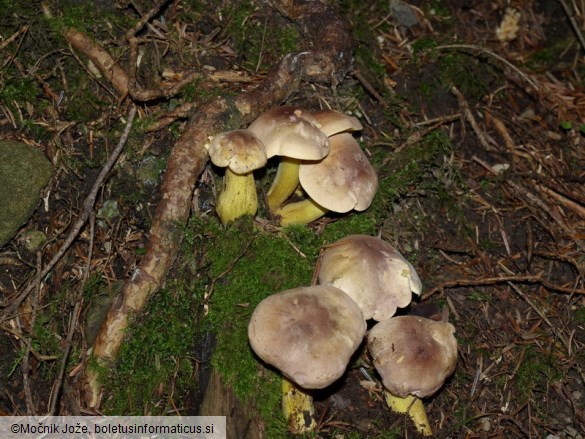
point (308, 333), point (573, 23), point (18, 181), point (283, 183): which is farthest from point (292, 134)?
point (573, 23)

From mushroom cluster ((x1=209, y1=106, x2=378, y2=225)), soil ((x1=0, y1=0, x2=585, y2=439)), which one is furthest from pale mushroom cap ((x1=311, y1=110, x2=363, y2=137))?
soil ((x1=0, y1=0, x2=585, y2=439))

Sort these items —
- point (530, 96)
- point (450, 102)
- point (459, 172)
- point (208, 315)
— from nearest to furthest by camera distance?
point (208, 315)
point (459, 172)
point (450, 102)
point (530, 96)

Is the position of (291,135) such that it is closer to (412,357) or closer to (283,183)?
(283,183)

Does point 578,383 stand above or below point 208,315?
below

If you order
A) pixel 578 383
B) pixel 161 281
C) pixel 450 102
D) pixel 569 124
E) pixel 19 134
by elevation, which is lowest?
pixel 578 383

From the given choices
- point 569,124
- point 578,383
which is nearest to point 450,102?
point 569,124

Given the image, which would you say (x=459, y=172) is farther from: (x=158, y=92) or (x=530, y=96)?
(x=158, y=92)

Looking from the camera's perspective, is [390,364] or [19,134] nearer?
[390,364]
